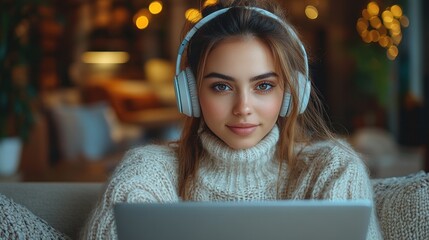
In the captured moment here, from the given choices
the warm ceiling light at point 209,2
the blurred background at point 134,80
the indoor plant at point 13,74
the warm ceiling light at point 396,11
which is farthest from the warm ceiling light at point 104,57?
the warm ceiling light at point 209,2

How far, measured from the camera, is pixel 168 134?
7.35m

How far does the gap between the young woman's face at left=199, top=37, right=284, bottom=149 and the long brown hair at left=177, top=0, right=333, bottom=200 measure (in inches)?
0.8

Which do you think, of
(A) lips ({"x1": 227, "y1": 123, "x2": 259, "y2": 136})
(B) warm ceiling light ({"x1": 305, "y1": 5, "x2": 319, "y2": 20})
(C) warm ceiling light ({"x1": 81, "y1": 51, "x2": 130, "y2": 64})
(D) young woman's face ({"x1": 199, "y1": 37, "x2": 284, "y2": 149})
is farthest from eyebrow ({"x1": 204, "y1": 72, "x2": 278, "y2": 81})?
(C) warm ceiling light ({"x1": 81, "y1": 51, "x2": 130, "y2": 64})

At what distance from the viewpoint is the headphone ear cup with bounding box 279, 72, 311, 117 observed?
59.9 inches

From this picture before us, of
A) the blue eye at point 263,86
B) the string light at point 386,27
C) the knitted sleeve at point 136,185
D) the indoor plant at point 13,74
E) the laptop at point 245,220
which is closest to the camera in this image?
the laptop at point 245,220

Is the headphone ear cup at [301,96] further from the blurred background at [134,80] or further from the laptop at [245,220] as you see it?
the laptop at [245,220]

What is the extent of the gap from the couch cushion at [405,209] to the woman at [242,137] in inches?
3.4

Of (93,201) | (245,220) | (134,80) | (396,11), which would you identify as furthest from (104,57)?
(245,220)

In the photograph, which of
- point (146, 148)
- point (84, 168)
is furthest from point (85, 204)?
point (84, 168)

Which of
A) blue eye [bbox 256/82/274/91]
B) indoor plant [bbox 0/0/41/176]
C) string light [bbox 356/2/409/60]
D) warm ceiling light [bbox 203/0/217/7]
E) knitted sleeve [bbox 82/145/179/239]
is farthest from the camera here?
string light [bbox 356/2/409/60]

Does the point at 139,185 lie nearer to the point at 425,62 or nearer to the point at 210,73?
the point at 210,73

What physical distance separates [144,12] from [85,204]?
12.4ft

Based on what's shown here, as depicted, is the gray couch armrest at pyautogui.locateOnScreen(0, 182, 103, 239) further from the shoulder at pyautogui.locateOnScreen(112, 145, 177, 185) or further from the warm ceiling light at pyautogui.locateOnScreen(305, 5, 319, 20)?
the warm ceiling light at pyautogui.locateOnScreen(305, 5, 319, 20)

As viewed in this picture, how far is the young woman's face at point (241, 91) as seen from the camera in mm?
1444
